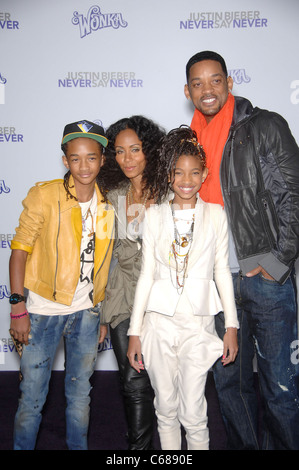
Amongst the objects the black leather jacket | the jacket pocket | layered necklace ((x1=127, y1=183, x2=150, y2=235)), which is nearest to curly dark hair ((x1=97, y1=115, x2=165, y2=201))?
layered necklace ((x1=127, y1=183, x2=150, y2=235))

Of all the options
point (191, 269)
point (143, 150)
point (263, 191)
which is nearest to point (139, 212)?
point (143, 150)

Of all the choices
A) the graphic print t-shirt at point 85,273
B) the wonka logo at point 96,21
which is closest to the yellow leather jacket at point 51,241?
Answer: the graphic print t-shirt at point 85,273

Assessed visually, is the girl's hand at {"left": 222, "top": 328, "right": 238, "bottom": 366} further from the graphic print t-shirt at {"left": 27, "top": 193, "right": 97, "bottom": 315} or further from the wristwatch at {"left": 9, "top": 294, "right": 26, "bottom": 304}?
the wristwatch at {"left": 9, "top": 294, "right": 26, "bottom": 304}

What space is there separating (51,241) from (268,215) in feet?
3.66

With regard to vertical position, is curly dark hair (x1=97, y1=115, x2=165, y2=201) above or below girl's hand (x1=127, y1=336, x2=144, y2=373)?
above

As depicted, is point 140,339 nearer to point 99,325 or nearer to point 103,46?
point 99,325

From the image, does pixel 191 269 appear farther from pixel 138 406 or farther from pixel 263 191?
pixel 138 406

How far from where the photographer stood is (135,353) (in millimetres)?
2047

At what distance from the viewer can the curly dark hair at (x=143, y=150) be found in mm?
2285

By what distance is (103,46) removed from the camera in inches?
141

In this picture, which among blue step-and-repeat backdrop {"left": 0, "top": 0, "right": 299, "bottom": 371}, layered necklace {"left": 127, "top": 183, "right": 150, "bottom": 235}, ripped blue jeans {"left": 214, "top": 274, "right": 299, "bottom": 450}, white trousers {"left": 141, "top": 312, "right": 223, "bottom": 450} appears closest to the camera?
white trousers {"left": 141, "top": 312, "right": 223, "bottom": 450}

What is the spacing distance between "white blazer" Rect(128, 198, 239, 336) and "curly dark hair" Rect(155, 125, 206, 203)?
0.46 ft

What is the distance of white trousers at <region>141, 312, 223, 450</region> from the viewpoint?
1.95 m

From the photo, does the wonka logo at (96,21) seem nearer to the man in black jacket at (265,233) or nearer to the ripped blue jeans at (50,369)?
the man in black jacket at (265,233)
